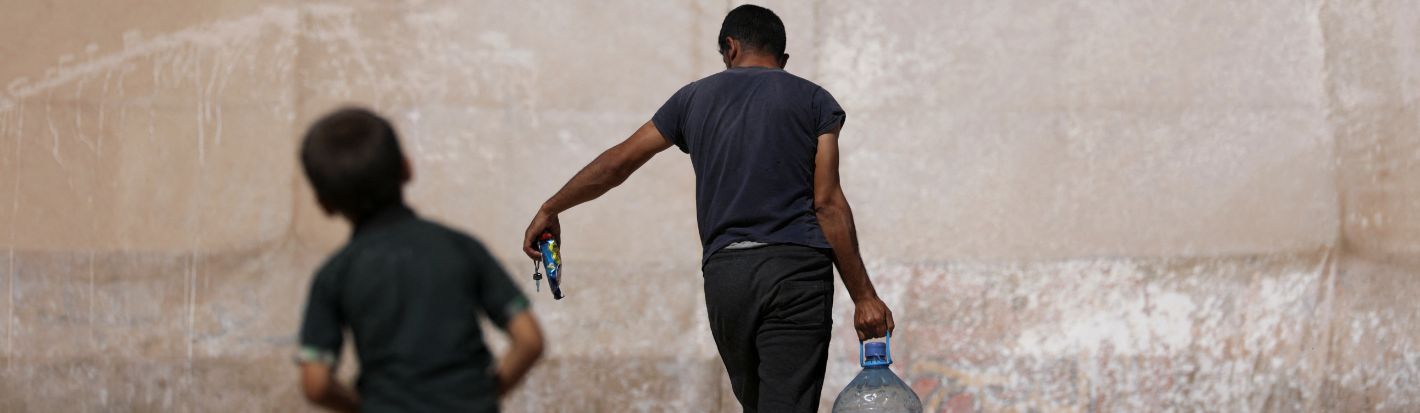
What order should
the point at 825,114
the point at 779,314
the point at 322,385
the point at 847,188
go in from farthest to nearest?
the point at 847,188 → the point at 825,114 → the point at 779,314 → the point at 322,385

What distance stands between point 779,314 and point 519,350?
4.68ft

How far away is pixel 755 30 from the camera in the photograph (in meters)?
4.44

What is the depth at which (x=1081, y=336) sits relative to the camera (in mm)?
6664

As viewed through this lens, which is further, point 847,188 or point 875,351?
point 847,188

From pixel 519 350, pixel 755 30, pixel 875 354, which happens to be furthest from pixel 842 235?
pixel 519 350

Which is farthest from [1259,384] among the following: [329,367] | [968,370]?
[329,367]

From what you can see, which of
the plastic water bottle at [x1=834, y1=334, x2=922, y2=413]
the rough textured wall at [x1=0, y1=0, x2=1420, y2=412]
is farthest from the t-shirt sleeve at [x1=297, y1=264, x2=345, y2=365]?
the rough textured wall at [x1=0, y1=0, x2=1420, y2=412]

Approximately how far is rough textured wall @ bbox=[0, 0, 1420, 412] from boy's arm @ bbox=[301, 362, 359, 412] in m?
3.73

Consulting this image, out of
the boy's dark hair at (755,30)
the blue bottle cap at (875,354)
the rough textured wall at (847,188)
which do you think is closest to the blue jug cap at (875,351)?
the blue bottle cap at (875,354)

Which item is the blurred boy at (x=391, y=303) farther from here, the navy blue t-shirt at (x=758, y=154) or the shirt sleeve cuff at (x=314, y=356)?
the navy blue t-shirt at (x=758, y=154)

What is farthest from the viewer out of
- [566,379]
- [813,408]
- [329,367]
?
[566,379]

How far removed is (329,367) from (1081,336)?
4.47 meters

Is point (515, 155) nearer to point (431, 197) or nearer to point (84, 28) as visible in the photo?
point (431, 197)

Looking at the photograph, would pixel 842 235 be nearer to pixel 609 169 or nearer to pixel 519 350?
pixel 609 169
